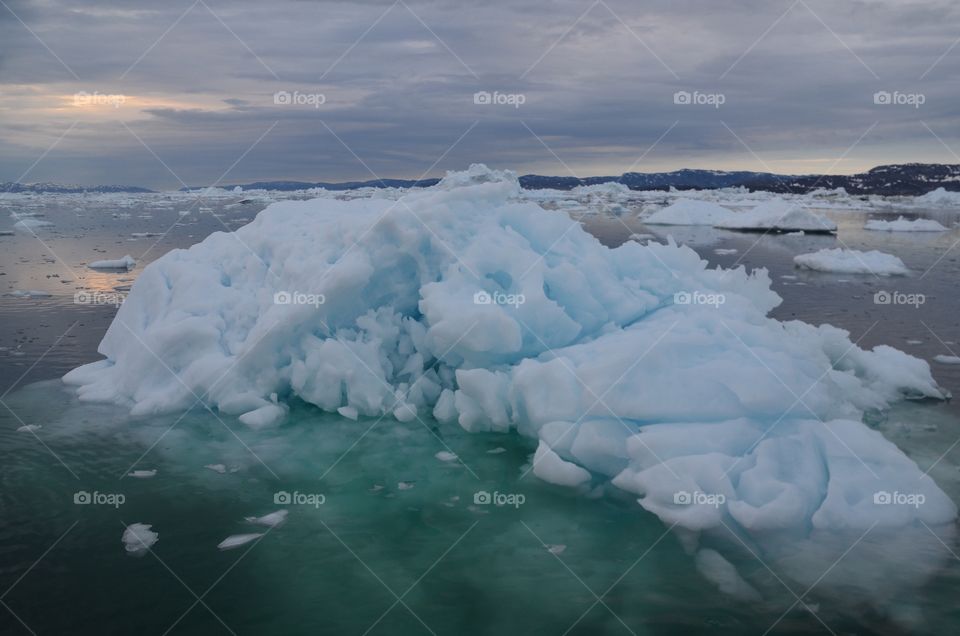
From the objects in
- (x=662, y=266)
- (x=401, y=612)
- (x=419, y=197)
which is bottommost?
(x=401, y=612)

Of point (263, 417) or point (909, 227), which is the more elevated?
point (909, 227)

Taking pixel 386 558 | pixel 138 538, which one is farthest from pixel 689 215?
pixel 138 538

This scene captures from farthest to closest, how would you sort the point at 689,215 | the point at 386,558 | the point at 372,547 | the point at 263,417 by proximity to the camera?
the point at 689,215 → the point at 263,417 → the point at 372,547 → the point at 386,558

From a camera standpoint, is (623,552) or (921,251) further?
(921,251)

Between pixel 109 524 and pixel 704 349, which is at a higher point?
pixel 704 349

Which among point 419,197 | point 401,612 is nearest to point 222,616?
point 401,612

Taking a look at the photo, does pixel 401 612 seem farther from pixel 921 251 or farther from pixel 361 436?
pixel 921 251

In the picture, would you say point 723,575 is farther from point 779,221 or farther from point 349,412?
point 779,221

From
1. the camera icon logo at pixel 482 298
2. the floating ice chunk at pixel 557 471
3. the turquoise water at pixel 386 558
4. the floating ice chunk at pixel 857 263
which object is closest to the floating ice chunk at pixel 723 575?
the turquoise water at pixel 386 558

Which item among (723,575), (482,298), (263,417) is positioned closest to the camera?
(723,575)
